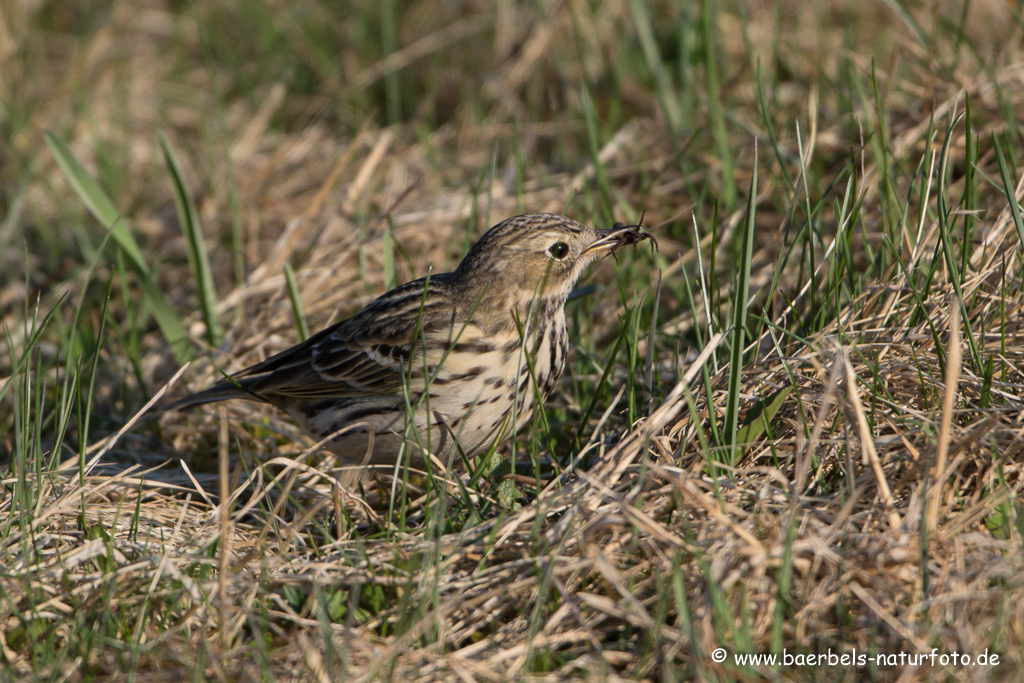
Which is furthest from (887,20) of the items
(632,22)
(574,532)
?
(574,532)

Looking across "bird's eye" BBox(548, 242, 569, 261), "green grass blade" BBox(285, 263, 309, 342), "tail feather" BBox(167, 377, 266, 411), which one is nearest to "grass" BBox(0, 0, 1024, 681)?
"tail feather" BBox(167, 377, 266, 411)

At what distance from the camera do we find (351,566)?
345 centimetres

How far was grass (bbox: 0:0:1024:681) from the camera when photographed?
3.04 metres

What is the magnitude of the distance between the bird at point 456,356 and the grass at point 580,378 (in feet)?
0.80

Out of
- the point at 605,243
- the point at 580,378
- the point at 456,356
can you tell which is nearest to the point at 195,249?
the point at 456,356

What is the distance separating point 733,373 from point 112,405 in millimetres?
3705

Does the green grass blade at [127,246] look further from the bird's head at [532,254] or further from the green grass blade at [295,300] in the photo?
the bird's head at [532,254]

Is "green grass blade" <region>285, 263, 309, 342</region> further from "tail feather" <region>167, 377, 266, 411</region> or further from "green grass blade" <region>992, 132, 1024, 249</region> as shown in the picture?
"green grass blade" <region>992, 132, 1024, 249</region>

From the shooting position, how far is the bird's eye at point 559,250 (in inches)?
174

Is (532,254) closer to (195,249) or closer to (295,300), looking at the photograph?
(295,300)

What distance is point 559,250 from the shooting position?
4426 millimetres

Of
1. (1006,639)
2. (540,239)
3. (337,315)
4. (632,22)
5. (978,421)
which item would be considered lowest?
(337,315)

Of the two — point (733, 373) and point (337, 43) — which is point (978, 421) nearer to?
point (733, 373)

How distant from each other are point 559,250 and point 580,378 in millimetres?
787
